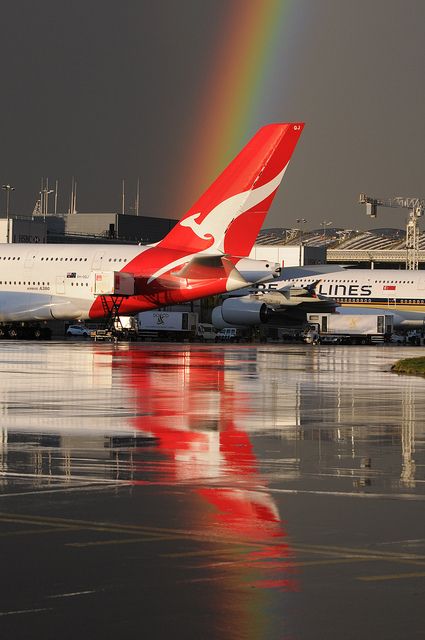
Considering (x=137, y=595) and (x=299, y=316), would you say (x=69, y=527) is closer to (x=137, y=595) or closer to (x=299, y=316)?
(x=137, y=595)

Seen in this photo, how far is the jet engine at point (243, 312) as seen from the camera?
103m

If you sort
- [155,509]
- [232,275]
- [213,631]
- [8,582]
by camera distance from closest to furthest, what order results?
[213,631]
[8,582]
[155,509]
[232,275]

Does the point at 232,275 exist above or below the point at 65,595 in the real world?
above

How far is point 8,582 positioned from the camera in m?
9.96

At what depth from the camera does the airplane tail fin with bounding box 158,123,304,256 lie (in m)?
80.6

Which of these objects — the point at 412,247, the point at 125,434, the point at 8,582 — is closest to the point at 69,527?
the point at 8,582

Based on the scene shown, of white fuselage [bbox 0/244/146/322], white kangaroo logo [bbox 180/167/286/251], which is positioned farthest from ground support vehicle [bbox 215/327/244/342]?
white kangaroo logo [bbox 180/167/286/251]

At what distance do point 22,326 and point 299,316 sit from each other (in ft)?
98.9

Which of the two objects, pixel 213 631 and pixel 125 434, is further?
pixel 125 434

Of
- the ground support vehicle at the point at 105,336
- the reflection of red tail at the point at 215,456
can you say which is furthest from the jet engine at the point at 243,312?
the reflection of red tail at the point at 215,456

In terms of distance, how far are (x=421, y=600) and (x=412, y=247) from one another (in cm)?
16597

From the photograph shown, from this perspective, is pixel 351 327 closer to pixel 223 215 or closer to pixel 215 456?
pixel 223 215

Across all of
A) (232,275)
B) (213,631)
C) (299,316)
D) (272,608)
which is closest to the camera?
(213,631)

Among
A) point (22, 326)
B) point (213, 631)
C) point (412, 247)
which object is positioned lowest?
point (213, 631)
